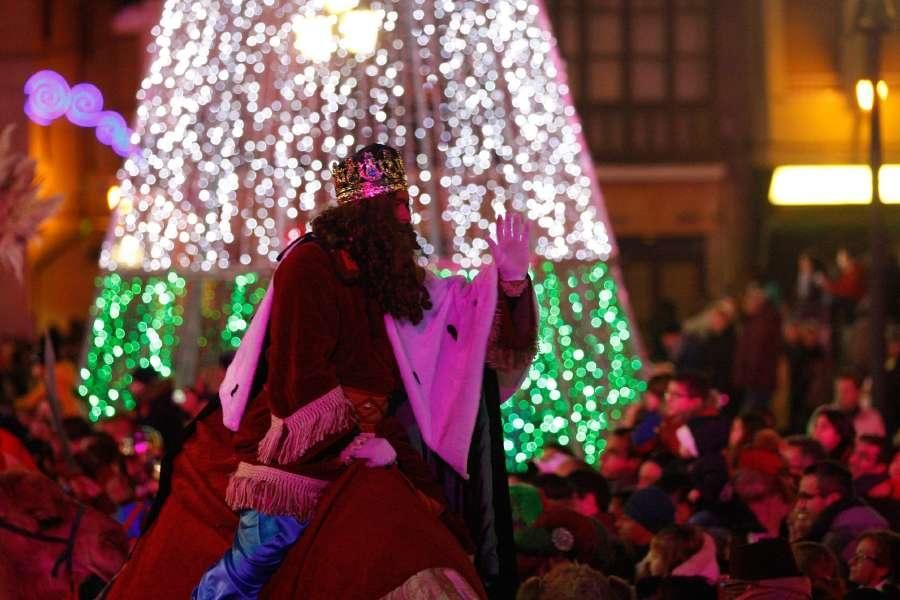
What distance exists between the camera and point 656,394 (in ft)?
42.4

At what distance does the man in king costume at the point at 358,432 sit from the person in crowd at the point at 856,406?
6618 mm

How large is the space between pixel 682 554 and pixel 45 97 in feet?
75.4

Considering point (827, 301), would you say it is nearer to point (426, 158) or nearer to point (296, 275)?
point (426, 158)

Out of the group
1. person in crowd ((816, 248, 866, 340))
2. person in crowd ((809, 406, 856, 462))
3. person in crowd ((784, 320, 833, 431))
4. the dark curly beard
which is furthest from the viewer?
person in crowd ((816, 248, 866, 340))

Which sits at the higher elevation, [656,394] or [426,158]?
[426,158]

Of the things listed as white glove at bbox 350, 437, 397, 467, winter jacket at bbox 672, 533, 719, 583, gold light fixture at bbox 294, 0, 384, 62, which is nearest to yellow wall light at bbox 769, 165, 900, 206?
gold light fixture at bbox 294, 0, 384, 62

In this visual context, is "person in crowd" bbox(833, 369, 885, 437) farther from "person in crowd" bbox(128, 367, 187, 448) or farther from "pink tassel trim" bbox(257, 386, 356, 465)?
"pink tassel trim" bbox(257, 386, 356, 465)

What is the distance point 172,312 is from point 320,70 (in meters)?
1.97

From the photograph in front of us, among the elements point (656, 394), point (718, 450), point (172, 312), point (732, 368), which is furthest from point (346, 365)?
point (732, 368)

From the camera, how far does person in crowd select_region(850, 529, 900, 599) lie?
779cm

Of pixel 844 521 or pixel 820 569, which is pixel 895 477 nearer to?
pixel 844 521

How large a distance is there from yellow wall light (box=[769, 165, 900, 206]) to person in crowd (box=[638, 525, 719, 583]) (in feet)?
67.8

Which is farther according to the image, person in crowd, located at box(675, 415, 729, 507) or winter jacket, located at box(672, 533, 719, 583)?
person in crowd, located at box(675, 415, 729, 507)

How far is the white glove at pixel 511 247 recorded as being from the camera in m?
6.67
